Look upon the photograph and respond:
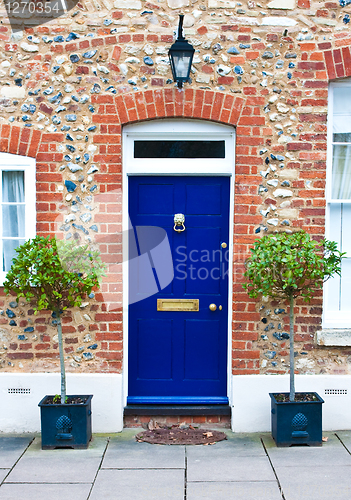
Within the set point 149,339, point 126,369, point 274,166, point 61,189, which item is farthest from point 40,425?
point 274,166

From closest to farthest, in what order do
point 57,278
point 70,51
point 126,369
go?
point 57,278
point 70,51
point 126,369

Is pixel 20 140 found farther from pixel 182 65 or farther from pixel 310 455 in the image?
pixel 310 455

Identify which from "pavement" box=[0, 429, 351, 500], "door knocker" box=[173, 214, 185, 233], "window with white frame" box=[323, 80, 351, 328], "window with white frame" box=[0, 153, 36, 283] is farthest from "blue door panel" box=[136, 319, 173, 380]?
"window with white frame" box=[323, 80, 351, 328]

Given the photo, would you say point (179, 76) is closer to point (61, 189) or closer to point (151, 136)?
point (151, 136)

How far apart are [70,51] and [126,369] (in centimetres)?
314

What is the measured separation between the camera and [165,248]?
4.71 metres

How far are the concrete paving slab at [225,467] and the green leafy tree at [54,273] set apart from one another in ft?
4.26

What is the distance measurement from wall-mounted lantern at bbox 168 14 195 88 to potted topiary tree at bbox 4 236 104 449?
181cm

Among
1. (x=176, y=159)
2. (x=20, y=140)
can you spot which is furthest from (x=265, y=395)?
(x=20, y=140)

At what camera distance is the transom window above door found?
458cm

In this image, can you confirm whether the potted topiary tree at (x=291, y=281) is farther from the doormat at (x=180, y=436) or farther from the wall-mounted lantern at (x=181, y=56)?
the wall-mounted lantern at (x=181, y=56)

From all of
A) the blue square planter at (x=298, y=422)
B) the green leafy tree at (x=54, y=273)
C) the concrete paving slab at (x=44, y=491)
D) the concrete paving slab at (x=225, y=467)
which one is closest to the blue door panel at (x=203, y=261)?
the green leafy tree at (x=54, y=273)

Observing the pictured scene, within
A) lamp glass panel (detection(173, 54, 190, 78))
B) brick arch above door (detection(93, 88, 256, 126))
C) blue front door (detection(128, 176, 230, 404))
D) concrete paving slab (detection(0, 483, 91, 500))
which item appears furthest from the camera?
blue front door (detection(128, 176, 230, 404))

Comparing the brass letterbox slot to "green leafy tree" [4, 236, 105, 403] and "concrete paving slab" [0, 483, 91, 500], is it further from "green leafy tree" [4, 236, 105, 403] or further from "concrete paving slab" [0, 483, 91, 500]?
"concrete paving slab" [0, 483, 91, 500]
